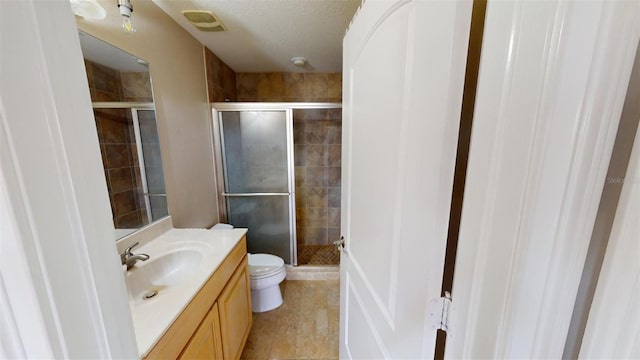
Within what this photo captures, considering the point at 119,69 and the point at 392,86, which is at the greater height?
the point at 119,69

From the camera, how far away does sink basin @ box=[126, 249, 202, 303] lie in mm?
1046

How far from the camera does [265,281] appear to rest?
1.84 metres

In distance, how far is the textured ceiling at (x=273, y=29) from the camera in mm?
1379

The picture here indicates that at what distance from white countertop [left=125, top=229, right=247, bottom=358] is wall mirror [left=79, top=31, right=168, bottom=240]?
0.56ft

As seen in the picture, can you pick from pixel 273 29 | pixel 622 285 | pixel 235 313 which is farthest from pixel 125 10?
pixel 622 285

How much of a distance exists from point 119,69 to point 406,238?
1.53 metres

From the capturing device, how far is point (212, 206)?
2168 millimetres

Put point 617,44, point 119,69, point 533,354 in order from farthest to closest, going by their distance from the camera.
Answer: point 119,69
point 533,354
point 617,44

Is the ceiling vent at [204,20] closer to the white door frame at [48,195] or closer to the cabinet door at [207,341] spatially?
the white door frame at [48,195]

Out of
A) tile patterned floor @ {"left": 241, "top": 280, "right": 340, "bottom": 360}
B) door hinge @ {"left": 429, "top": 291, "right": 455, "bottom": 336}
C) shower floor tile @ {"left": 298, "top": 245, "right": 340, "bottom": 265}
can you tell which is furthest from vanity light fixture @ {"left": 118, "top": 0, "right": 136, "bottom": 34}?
shower floor tile @ {"left": 298, "top": 245, "right": 340, "bottom": 265}

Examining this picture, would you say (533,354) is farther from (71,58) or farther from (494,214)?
(71,58)

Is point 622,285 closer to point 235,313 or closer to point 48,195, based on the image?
point 48,195

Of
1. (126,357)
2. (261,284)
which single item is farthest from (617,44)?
(261,284)

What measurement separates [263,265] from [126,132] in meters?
1.35
